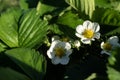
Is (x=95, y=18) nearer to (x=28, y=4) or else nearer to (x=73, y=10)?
(x=73, y=10)

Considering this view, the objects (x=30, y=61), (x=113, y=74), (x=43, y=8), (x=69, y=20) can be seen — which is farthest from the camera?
(x=43, y=8)

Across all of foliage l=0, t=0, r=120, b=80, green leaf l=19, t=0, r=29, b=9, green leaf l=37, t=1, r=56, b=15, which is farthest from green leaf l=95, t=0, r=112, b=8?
green leaf l=19, t=0, r=29, b=9

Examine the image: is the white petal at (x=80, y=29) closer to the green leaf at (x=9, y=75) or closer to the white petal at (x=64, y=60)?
the white petal at (x=64, y=60)

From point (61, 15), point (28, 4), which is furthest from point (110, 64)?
point (28, 4)

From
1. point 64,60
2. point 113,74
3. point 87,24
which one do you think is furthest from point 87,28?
point 113,74

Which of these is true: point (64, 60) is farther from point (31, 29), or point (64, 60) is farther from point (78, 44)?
point (31, 29)

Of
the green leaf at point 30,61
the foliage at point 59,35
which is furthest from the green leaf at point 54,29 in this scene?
the green leaf at point 30,61

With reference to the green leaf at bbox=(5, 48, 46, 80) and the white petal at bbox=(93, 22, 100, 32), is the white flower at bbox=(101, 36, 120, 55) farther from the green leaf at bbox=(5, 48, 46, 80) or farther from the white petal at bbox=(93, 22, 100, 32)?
the green leaf at bbox=(5, 48, 46, 80)
